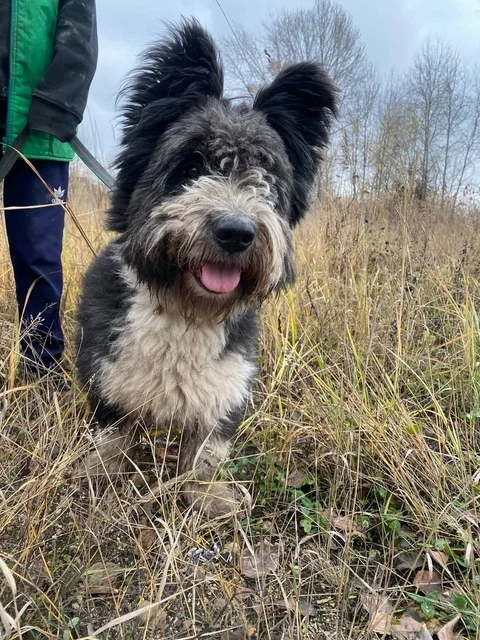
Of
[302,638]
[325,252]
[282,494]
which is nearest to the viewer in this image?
[302,638]

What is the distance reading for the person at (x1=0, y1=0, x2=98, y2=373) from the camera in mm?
2488

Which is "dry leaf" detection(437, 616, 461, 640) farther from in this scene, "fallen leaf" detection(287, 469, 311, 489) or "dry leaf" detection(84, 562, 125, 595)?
"dry leaf" detection(84, 562, 125, 595)

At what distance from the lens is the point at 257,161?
228 cm

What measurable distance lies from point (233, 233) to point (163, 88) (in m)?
0.86

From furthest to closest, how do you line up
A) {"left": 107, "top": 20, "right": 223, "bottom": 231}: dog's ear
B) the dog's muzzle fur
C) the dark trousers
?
the dark trousers → {"left": 107, "top": 20, "right": 223, "bottom": 231}: dog's ear → the dog's muzzle fur

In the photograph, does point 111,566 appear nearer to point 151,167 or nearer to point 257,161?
point 151,167

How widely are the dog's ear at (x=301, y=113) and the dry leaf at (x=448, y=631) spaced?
1.86 meters

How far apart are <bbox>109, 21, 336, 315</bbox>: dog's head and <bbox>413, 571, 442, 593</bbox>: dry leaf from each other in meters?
1.29

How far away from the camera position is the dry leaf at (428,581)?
1905mm

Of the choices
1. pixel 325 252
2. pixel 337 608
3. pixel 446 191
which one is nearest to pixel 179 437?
pixel 337 608

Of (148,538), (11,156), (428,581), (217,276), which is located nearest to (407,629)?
(428,581)

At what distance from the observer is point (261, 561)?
188 cm

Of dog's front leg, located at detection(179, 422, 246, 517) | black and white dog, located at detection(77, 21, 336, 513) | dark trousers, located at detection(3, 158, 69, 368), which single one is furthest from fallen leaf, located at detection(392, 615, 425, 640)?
dark trousers, located at detection(3, 158, 69, 368)

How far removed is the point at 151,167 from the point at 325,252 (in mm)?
2238
